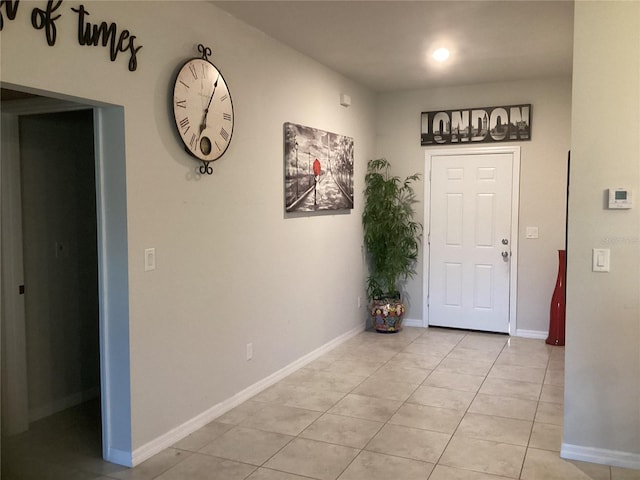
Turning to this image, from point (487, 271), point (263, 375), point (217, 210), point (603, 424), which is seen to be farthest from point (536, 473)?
point (487, 271)

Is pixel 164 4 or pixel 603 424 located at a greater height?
pixel 164 4

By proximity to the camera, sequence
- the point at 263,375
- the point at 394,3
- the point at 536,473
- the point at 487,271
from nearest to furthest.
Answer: the point at 536,473 → the point at 394,3 → the point at 263,375 → the point at 487,271

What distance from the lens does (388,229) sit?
18.7ft

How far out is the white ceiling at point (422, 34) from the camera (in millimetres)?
3383

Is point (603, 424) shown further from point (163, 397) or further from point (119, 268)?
point (119, 268)

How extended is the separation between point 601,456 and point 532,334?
2798mm

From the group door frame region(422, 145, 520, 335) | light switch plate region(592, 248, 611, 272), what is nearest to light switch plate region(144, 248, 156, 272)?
light switch plate region(592, 248, 611, 272)

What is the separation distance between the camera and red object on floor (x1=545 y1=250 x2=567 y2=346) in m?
5.16

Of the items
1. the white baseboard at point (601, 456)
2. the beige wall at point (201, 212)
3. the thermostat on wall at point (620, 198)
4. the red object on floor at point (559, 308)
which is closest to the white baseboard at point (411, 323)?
the red object on floor at point (559, 308)

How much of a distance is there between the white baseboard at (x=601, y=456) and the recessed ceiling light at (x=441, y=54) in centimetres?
297

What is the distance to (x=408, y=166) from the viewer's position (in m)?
5.97

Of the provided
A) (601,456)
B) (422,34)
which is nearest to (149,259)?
(422,34)

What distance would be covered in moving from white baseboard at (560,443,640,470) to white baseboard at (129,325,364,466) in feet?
6.65

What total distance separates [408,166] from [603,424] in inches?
143
